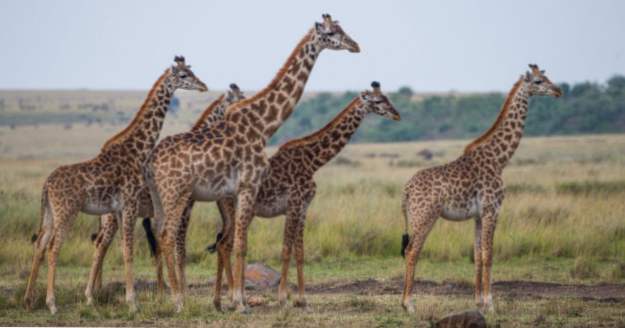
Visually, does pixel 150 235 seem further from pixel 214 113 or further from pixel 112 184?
pixel 214 113

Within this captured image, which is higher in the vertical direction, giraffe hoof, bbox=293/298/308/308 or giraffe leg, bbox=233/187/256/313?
giraffe leg, bbox=233/187/256/313

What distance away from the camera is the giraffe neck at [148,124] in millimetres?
10000

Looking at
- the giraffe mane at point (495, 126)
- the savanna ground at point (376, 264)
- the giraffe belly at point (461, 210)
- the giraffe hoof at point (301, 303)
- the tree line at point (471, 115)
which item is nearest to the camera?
the savanna ground at point (376, 264)

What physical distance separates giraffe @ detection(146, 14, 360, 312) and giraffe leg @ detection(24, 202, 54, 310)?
105 centimetres

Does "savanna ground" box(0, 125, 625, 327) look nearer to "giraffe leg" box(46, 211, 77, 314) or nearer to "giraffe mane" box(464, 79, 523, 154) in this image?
"giraffe leg" box(46, 211, 77, 314)

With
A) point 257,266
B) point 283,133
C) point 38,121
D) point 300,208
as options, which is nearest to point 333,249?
point 257,266

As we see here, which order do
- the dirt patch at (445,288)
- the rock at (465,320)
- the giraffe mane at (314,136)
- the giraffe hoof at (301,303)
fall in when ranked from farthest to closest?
the dirt patch at (445,288), the giraffe mane at (314,136), the giraffe hoof at (301,303), the rock at (465,320)

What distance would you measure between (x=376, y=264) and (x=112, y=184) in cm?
500

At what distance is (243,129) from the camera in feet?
32.5

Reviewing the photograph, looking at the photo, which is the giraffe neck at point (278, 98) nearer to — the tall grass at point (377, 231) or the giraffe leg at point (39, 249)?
the giraffe leg at point (39, 249)

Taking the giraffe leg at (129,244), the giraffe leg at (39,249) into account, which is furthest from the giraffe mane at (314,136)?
the giraffe leg at (39,249)

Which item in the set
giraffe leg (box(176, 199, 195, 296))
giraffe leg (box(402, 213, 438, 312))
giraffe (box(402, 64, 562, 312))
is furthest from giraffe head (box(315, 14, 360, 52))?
giraffe leg (box(176, 199, 195, 296))

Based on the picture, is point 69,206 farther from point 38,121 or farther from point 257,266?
point 38,121

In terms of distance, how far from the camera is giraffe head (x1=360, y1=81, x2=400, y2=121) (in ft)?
34.7
